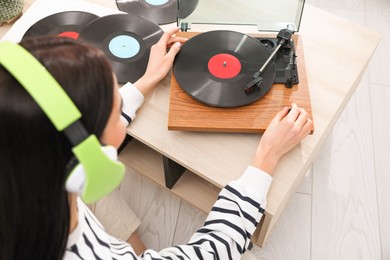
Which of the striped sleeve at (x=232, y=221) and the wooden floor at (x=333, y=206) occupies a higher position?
the striped sleeve at (x=232, y=221)

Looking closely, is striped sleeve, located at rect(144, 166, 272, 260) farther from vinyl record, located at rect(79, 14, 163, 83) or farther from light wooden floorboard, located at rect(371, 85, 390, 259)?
light wooden floorboard, located at rect(371, 85, 390, 259)

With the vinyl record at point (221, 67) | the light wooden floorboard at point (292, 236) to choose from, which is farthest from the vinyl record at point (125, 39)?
the light wooden floorboard at point (292, 236)

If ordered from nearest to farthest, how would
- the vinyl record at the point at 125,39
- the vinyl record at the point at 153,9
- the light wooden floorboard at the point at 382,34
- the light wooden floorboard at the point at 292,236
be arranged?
1. the vinyl record at the point at 125,39
2. the vinyl record at the point at 153,9
3. the light wooden floorboard at the point at 292,236
4. the light wooden floorboard at the point at 382,34

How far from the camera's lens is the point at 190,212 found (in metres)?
1.44

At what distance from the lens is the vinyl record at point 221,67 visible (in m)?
0.95

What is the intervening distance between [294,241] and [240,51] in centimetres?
70

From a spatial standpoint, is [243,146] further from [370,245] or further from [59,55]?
[370,245]

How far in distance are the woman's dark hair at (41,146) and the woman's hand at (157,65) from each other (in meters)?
0.46

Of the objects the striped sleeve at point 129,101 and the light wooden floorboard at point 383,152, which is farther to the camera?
the light wooden floorboard at point 383,152

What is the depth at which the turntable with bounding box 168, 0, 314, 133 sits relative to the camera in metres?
0.94

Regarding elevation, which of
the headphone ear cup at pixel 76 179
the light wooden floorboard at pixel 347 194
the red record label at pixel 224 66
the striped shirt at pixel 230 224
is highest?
the headphone ear cup at pixel 76 179

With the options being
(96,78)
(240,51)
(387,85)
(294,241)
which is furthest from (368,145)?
(96,78)

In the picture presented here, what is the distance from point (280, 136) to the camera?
90 cm

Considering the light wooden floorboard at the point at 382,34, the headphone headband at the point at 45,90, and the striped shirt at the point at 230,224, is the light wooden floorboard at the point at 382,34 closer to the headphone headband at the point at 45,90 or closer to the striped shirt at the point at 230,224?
the striped shirt at the point at 230,224
